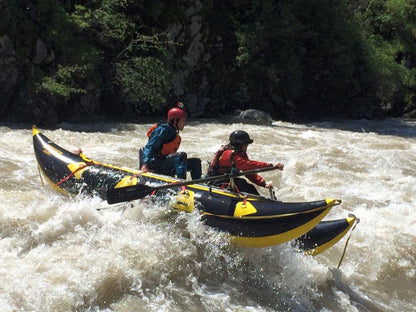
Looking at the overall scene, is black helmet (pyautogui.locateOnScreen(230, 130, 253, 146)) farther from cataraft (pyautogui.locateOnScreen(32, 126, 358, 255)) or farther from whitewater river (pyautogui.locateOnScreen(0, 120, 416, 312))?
whitewater river (pyautogui.locateOnScreen(0, 120, 416, 312))

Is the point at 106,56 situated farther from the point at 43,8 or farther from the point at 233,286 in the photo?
the point at 233,286

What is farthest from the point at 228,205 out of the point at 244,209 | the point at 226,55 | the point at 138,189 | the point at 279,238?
the point at 226,55

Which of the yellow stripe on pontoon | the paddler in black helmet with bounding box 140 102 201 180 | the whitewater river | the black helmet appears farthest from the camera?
the paddler in black helmet with bounding box 140 102 201 180

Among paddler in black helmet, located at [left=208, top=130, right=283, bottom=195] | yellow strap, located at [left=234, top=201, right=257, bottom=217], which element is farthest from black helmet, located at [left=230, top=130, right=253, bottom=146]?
yellow strap, located at [left=234, top=201, right=257, bottom=217]

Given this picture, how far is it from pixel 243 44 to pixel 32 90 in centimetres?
717

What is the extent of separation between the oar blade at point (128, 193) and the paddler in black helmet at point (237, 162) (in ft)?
2.26

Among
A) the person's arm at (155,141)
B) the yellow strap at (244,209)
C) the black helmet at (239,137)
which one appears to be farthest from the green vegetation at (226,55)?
the yellow strap at (244,209)

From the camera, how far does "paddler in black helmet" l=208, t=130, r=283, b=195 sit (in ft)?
13.0

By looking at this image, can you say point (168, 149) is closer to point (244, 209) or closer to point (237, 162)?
point (237, 162)

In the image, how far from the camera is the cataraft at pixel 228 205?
330 cm

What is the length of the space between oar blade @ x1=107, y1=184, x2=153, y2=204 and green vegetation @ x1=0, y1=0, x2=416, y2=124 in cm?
620

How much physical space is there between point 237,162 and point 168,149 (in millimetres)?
859

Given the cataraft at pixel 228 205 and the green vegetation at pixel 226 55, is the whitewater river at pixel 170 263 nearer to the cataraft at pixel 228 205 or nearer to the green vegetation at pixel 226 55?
the cataraft at pixel 228 205

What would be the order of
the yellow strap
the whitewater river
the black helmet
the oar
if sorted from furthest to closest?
the black helmet < the oar < the yellow strap < the whitewater river
